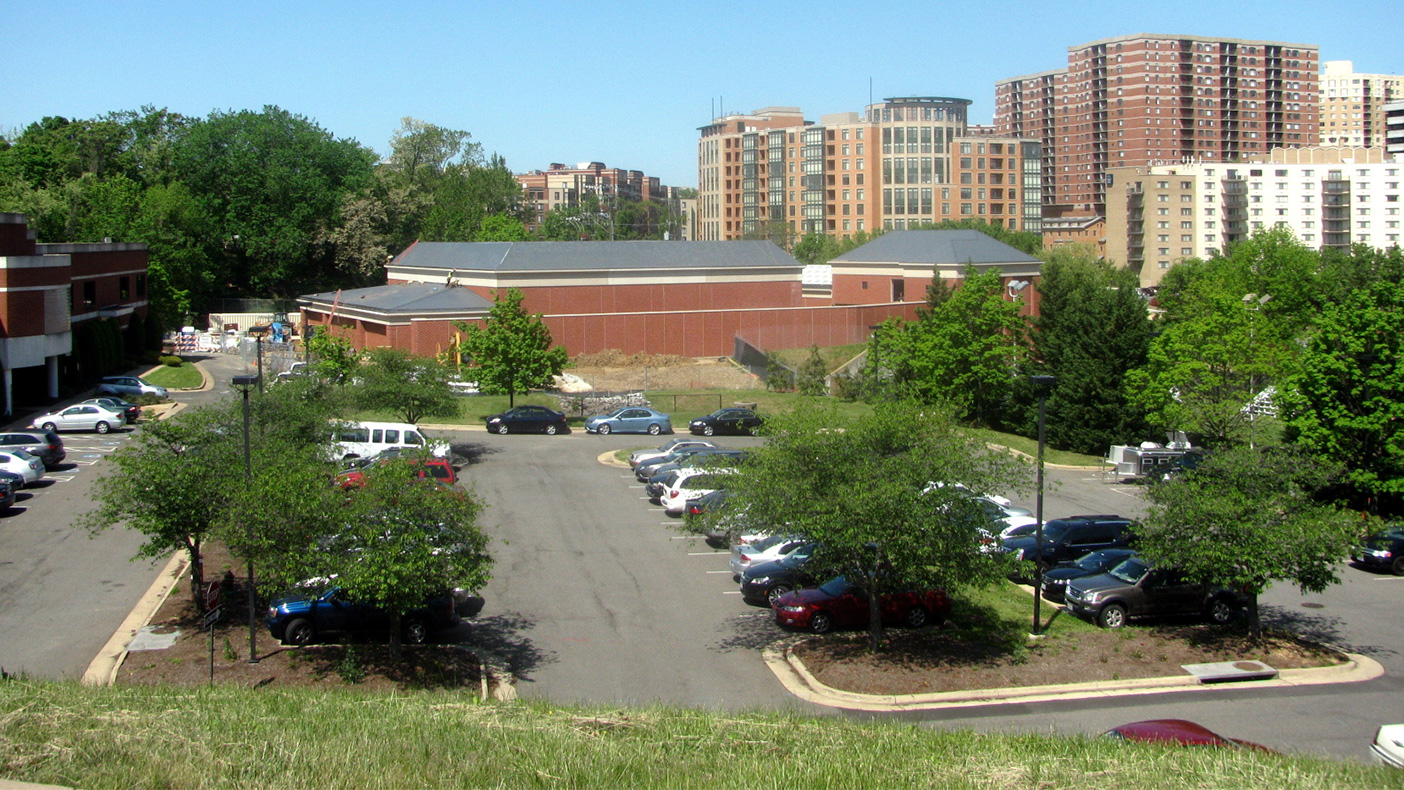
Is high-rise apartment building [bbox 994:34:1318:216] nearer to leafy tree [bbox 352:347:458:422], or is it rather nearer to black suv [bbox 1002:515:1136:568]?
leafy tree [bbox 352:347:458:422]

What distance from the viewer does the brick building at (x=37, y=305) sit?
4559 centimetres

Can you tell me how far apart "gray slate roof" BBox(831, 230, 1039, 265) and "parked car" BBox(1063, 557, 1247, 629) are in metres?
48.7

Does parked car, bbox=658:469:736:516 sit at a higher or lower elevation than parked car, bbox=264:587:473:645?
higher

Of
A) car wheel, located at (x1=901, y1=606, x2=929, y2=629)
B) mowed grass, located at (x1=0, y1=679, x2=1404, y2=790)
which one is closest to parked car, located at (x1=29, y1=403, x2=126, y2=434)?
mowed grass, located at (x1=0, y1=679, x2=1404, y2=790)

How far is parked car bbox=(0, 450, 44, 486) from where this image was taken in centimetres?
3272

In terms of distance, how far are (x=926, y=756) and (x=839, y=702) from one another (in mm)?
7169

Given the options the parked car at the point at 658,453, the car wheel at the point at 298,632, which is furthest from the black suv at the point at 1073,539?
the car wheel at the point at 298,632

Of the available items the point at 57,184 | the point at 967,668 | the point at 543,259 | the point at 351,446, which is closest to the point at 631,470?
the point at 351,446

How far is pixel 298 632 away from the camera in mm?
20594

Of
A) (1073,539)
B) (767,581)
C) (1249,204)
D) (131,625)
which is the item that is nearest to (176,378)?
(131,625)

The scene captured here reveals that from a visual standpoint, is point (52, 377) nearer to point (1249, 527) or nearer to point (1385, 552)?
point (1249, 527)

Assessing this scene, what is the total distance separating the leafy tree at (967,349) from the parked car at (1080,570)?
21.6m

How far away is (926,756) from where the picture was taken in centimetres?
1139

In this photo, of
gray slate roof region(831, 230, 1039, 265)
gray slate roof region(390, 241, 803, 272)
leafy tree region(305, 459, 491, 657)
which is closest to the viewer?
leafy tree region(305, 459, 491, 657)
